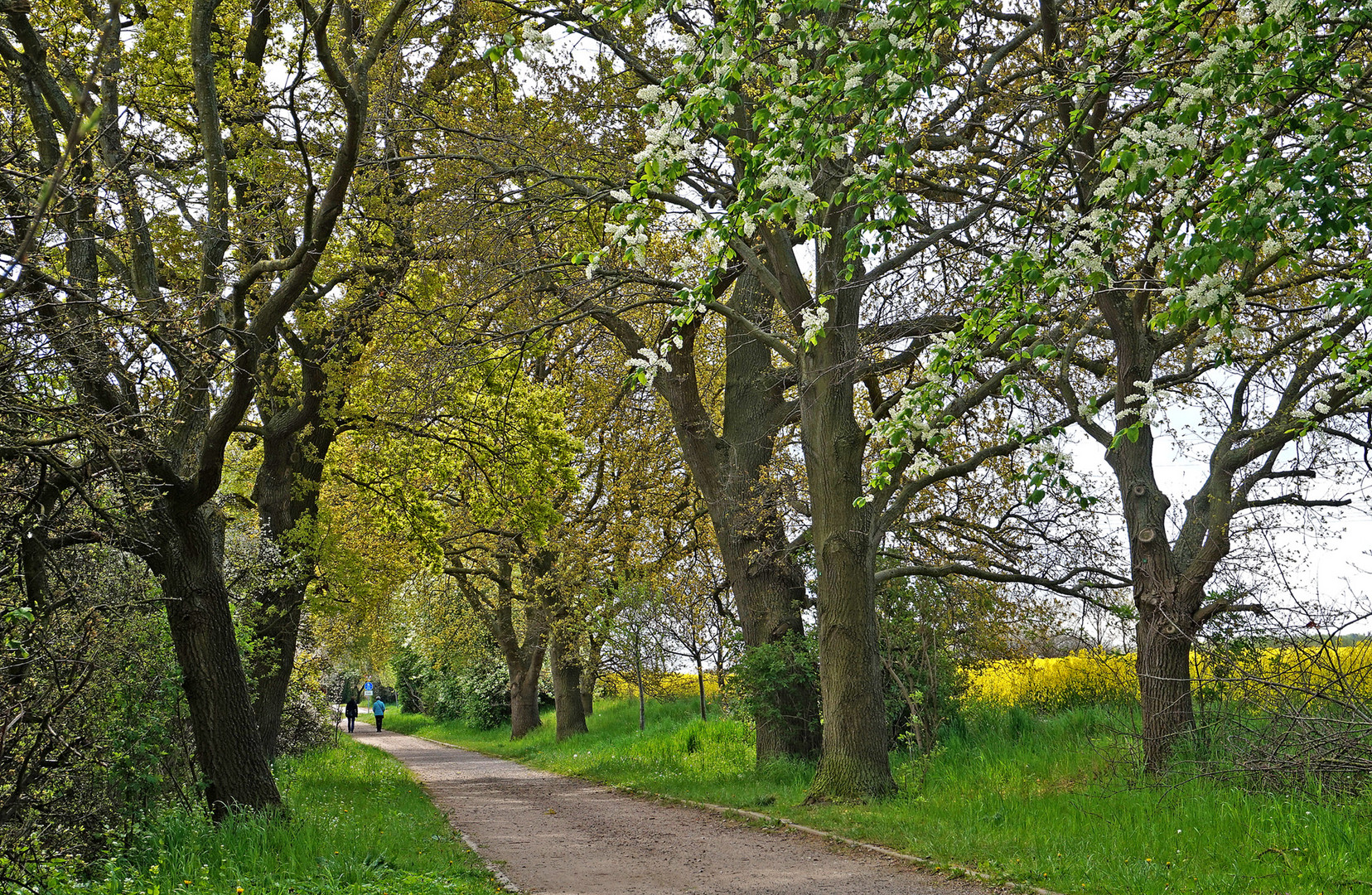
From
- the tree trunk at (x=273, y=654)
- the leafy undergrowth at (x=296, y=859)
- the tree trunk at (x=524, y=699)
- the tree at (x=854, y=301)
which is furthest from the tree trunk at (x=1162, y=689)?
the tree trunk at (x=524, y=699)

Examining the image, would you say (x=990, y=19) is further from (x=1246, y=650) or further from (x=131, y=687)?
(x=131, y=687)

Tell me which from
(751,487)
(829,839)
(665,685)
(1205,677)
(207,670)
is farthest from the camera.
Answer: (665,685)

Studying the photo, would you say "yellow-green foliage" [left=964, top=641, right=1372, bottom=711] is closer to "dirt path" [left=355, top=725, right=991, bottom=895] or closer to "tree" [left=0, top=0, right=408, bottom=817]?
"dirt path" [left=355, top=725, right=991, bottom=895]

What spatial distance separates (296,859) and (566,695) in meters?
17.1

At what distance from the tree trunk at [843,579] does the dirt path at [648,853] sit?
4.75 ft

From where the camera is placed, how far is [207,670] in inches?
371

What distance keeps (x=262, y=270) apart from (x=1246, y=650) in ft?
30.4

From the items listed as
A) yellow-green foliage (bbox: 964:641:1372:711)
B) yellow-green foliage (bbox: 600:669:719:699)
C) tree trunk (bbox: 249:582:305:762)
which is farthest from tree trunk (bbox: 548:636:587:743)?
yellow-green foliage (bbox: 964:641:1372:711)

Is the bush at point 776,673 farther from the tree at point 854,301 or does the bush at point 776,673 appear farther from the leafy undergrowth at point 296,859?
the leafy undergrowth at point 296,859

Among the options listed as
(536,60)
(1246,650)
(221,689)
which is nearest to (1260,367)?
(1246,650)

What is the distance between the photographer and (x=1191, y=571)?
405 inches

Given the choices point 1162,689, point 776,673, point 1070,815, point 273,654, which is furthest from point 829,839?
point 273,654

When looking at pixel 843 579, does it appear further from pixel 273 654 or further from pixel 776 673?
pixel 273 654

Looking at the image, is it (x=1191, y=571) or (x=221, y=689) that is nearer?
(x=221, y=689)
